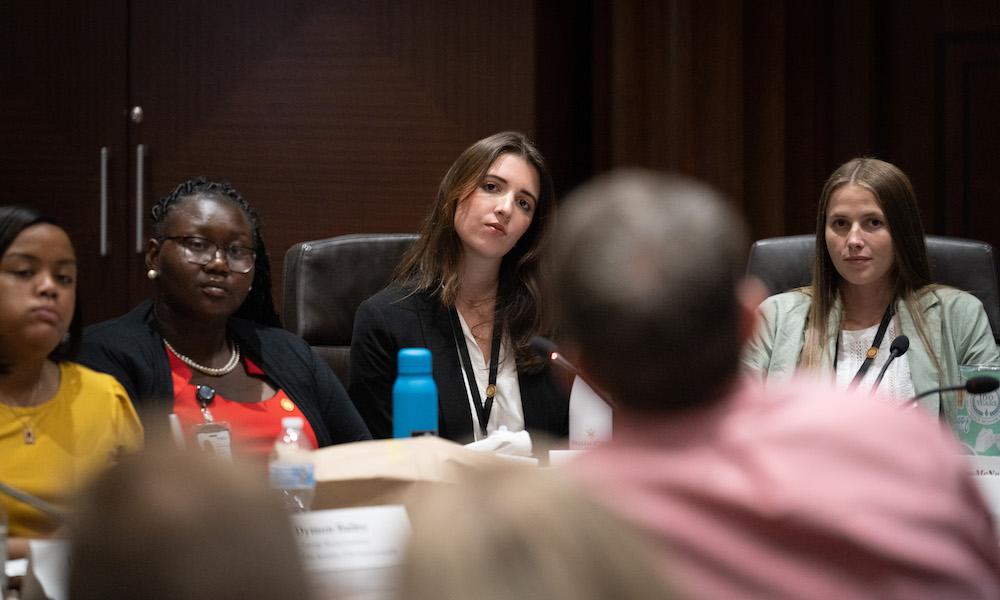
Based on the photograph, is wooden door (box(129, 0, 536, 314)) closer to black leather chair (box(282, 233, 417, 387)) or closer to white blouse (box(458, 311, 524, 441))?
black leather chair (box(282, 233, 417, 387))

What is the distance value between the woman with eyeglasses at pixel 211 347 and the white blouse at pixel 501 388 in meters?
0.28

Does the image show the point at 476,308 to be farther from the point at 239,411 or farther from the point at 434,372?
the point at 239,411

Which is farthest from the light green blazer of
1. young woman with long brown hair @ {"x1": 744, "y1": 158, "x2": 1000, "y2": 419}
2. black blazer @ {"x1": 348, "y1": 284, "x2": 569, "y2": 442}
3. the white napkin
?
the white napkin

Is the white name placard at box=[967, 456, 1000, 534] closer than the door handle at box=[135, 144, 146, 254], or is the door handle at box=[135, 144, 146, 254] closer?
the white name placard at box=[967, 456, 1000, 534]

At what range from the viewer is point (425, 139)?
3.82m

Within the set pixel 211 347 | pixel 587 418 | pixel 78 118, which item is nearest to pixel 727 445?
pixel 587 418

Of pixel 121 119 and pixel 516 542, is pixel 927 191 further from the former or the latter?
pixel 516 542

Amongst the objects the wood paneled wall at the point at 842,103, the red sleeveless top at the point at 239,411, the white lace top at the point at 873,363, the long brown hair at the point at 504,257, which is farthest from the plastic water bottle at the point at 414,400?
the wood paneled wall at the point at 842,103

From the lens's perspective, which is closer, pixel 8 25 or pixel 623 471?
pixel 623 471

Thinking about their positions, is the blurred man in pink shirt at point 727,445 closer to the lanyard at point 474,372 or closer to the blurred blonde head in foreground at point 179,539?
the blurred blonde head in foreground at point 179,539

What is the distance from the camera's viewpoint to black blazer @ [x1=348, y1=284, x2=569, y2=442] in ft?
8.38

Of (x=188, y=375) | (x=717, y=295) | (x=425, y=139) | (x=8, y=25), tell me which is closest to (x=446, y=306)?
(x=188, y=375)

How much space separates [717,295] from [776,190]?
121 inches

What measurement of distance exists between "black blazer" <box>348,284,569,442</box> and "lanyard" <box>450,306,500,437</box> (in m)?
0.01
